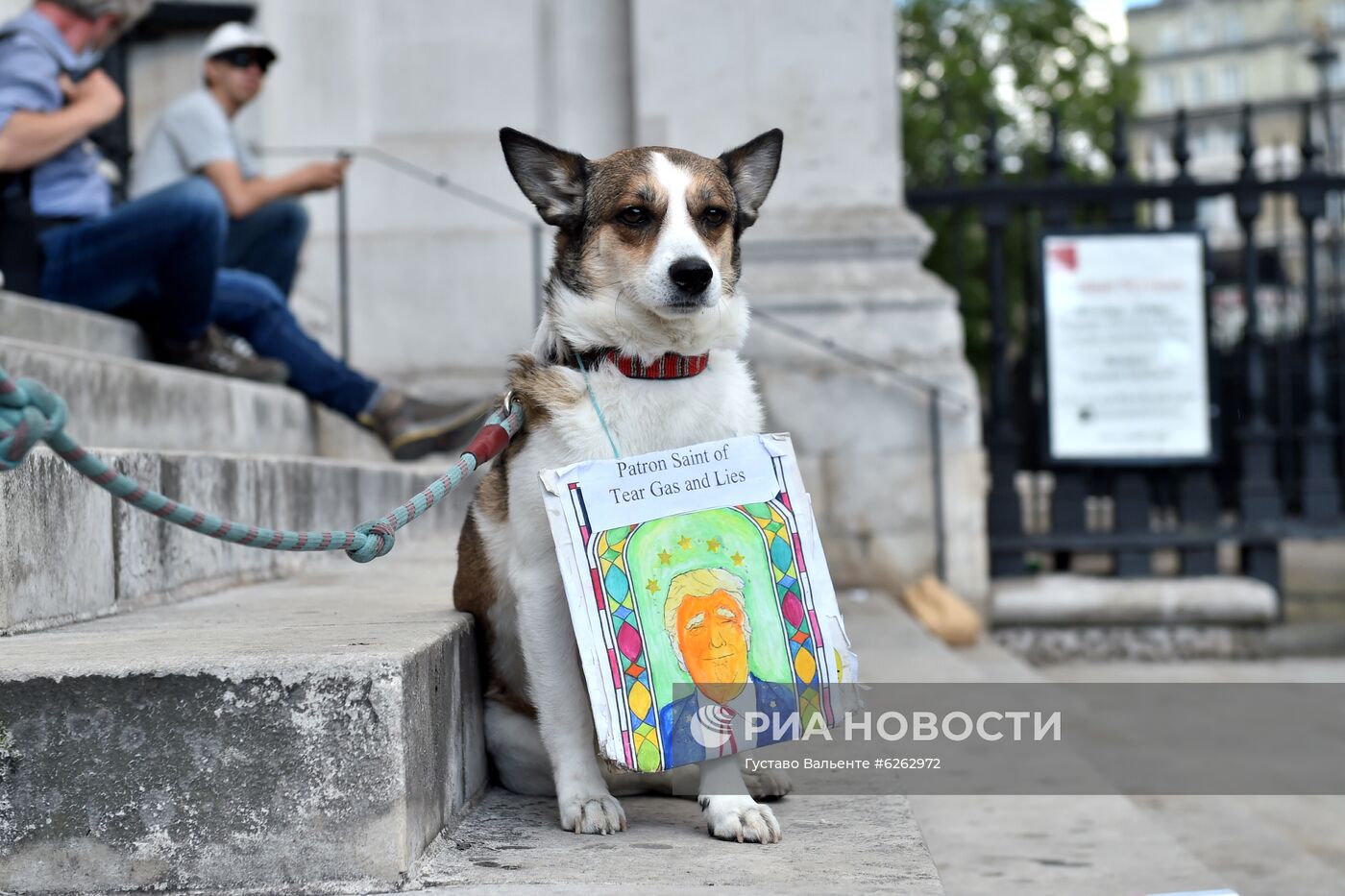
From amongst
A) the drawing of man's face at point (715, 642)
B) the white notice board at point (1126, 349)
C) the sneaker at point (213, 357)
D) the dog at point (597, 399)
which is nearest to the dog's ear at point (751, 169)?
the dog at point (597, 399)

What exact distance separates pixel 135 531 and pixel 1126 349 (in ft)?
19.2

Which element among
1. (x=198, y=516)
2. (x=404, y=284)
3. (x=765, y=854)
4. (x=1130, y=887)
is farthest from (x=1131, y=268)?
(x=198, y=516)

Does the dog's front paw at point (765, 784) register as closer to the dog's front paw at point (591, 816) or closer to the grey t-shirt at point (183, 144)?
the dog's front paw at point (591, 816)

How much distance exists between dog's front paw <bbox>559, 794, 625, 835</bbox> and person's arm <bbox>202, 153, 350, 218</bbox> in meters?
3.82

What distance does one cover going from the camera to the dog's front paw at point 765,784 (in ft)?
8.43

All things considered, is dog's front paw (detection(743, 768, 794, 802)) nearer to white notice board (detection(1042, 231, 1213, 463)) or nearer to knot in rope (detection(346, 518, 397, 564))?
knot in rope (detection(346, 518, 397, 564))

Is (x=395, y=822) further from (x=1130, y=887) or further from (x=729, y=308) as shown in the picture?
(x=1130, y=887)

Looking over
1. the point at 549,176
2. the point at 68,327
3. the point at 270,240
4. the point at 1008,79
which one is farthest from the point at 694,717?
the point at 1008,79

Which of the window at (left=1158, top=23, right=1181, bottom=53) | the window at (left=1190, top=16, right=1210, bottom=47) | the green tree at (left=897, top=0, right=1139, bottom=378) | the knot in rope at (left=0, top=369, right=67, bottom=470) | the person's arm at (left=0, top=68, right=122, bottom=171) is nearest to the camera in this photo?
the knot in rope at (left=0, top=369, right=67, bottom=470)

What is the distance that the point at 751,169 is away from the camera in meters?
2.77

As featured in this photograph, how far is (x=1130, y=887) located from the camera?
2.76 metres

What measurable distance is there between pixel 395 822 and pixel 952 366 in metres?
5.40

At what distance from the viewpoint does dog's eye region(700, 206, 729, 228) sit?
2.57 m

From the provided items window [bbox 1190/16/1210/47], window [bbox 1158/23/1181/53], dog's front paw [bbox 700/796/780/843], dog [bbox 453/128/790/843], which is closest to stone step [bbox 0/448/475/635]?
dog [bbox 453/128/790/843]
